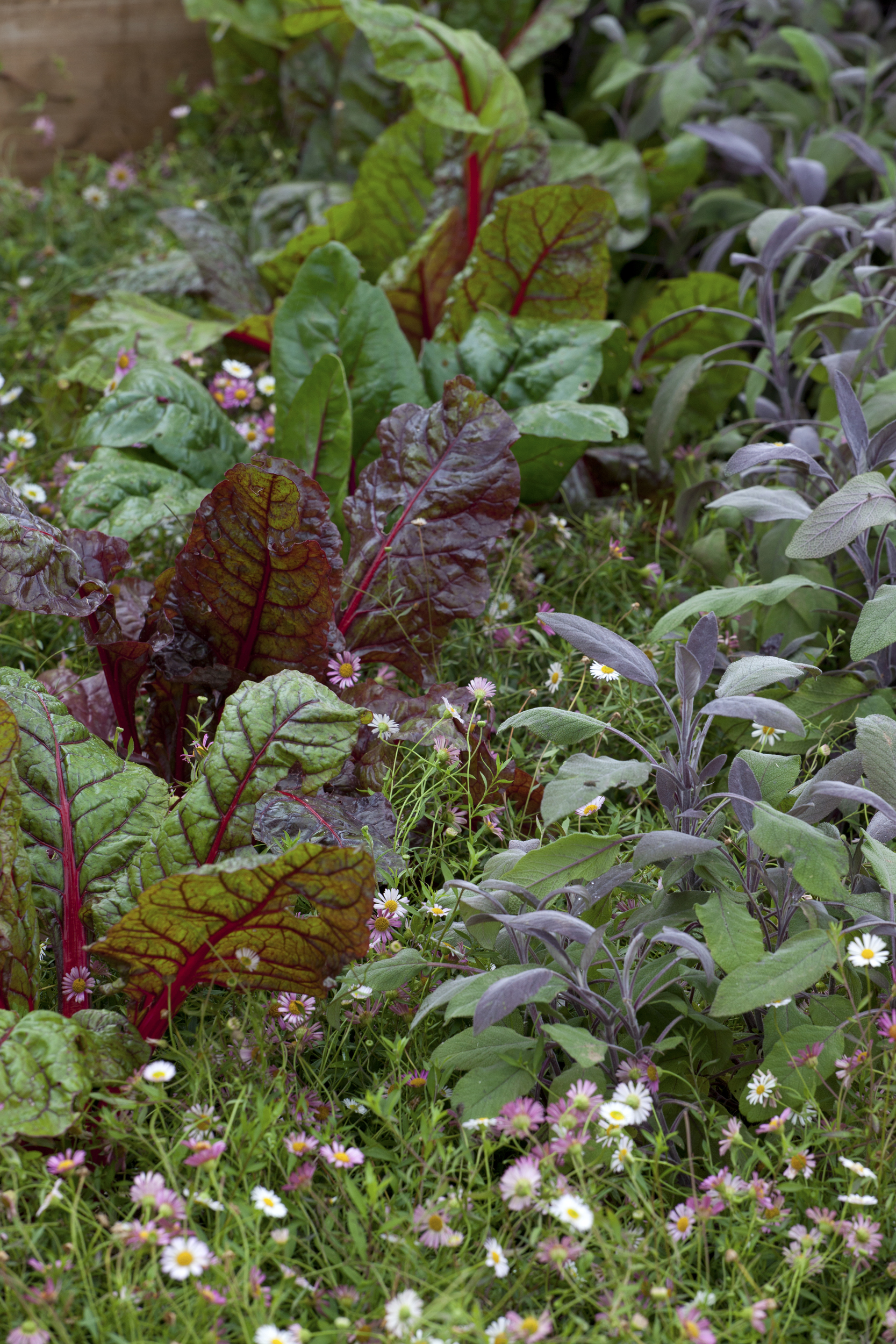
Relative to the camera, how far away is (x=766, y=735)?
1.50 m

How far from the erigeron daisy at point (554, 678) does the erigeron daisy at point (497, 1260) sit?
0.82 m

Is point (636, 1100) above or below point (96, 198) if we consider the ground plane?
below

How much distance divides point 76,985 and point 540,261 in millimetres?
1644

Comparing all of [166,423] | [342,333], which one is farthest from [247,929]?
[342,333]

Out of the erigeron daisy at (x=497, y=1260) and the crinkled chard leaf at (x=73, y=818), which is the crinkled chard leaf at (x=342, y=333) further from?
the erigeron daisy at (x=497, y=1260)

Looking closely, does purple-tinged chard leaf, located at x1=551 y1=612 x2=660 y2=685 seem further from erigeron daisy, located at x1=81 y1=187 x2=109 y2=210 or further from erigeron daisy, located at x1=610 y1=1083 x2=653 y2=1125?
erigeron daisy, located at x1=81 y1=187 x2=109 y2=210

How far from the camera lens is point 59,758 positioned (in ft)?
4.55

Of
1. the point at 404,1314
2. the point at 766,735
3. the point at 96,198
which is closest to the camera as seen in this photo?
the point at 404,1314

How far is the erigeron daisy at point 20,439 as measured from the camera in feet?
7.01

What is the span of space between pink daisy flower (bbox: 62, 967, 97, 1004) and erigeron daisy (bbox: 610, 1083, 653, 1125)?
2.06ft

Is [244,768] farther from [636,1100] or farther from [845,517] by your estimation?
[845,517]

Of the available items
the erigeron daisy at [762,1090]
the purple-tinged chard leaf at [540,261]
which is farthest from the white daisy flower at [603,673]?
the purple-tinged chard leaf at [540,261]

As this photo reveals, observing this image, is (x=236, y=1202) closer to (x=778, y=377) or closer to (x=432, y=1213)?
(x=432, y=1213)

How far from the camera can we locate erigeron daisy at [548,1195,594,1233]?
954 millimetres
